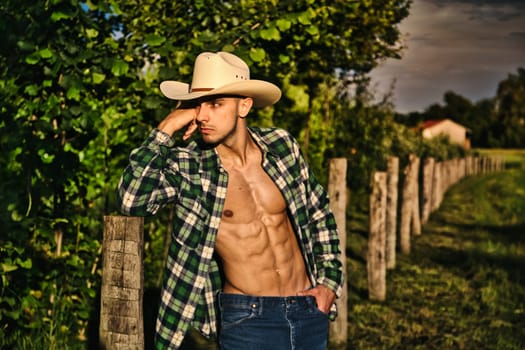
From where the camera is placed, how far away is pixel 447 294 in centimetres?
930

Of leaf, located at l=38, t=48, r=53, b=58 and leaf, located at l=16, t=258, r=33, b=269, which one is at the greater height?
leaf, located at l=38, t=48, r=53, b=58

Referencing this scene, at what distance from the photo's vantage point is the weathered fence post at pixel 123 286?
10.9ft

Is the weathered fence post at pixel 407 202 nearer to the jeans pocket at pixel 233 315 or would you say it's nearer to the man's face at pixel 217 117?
the jeans pocket at pixel 233 315

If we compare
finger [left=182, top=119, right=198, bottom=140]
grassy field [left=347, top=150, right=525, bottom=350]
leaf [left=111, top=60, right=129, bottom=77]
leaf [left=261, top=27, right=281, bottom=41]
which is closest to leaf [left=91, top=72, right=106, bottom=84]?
leaf [left=111, top=60, right=129, bottom=77]

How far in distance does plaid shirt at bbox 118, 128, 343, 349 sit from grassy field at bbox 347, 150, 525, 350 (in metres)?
3.66

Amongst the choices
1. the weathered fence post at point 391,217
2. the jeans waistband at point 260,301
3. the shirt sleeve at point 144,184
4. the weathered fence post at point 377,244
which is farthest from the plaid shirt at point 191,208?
the weathered fence post at point 391,217

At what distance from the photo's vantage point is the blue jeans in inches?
136

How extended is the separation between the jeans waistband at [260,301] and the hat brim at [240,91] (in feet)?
3.26

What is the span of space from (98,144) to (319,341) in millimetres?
3808

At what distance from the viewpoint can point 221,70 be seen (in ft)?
11.5

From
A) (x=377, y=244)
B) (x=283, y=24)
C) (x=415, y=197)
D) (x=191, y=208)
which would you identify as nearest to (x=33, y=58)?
(x=283, y=24)

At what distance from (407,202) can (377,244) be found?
176 inches

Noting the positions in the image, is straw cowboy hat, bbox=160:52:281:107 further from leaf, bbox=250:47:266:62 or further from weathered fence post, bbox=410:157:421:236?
weathered fence post, bbox=410:157:421:236

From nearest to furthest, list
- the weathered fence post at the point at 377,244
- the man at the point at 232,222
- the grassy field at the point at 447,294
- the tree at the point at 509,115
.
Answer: the man at the point at 232,222, the grassy field at the point at 447,294, the weathered fence post at the point at 377,244, the tree at the point at 509,115
